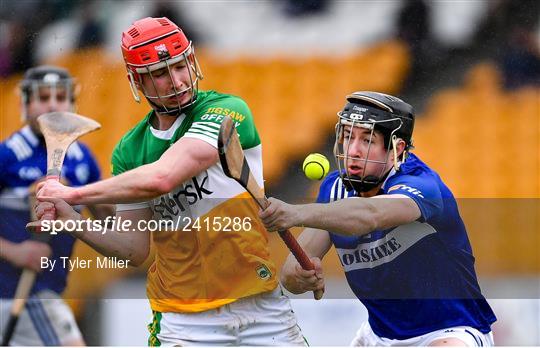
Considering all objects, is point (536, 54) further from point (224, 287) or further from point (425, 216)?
point (224, 287)

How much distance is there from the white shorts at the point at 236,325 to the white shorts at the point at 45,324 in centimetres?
104

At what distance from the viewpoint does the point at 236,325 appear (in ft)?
11.0

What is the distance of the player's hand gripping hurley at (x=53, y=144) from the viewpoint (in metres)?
3.67

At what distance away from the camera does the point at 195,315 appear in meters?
3.38

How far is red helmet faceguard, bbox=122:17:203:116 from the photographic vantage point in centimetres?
337

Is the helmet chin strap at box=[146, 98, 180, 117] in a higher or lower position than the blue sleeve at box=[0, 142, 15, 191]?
higher

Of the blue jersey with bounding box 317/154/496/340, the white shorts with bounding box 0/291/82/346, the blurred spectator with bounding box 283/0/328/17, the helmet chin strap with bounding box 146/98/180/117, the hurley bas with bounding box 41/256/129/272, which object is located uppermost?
the helmet chin strap with bounding box 146/98/180/117

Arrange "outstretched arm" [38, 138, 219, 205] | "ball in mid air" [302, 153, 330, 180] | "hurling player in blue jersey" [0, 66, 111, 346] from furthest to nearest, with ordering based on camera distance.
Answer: "hurling player in blue jersey" [0, 66, 111, 346] < "ball in mid air" [302, 153, 330, 180] < "outstretched arm" [38, 138, 219, 205]

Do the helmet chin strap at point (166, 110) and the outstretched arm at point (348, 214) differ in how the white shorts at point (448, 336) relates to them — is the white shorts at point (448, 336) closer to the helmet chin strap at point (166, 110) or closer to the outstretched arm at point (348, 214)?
the outstretched arm at point (348, 214)

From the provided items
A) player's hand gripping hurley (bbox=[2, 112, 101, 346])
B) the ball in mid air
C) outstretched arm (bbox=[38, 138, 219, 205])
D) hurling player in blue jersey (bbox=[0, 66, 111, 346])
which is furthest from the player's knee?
hurling player in blue jersey (bbox=[0, 66, 111, 346])

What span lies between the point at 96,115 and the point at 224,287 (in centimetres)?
135

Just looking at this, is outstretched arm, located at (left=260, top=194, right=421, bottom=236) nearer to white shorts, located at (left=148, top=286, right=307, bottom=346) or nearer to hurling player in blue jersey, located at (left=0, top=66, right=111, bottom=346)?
white shorts, located at (left=148, top=286, right=307, bottom=346)

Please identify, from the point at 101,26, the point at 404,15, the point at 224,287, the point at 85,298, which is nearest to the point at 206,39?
the point at 101,26

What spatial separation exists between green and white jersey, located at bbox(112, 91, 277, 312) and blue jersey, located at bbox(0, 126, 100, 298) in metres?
0.92
